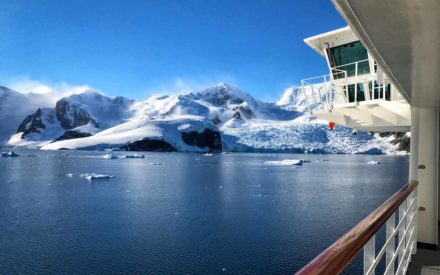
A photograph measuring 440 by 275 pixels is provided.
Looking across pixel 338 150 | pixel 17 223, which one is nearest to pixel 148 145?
pixel 338 150

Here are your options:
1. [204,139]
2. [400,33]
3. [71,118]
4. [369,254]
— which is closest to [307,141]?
[204,139]

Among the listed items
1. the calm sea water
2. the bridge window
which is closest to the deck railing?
the bridge window

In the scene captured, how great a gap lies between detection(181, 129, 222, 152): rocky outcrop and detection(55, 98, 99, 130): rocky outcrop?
2752 inches

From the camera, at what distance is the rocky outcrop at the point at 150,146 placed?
8950 cm

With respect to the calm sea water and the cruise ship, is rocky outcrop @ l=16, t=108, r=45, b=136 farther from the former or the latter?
the cruise ship

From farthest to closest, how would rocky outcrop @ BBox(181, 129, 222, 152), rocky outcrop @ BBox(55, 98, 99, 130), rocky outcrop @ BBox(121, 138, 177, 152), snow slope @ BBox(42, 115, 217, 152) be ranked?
rocky outcrop @ BBox(55, 98, 99, 130) → rocky outcrop @ BBox(181, 129, 222, 152) → snow slope @ BBox(42, 115, 217, 152) → rocky outcrop @ BBox(121, 138, 177, 152)

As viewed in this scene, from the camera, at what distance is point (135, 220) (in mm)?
15586

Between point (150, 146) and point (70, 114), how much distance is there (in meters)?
76.2

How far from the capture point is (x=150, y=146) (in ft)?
295

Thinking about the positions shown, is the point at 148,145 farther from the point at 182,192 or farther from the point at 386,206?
the point at 386,206

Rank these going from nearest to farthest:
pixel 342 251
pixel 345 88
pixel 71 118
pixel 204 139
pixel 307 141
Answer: pixel 342 251 < pixel 345 88 < pixel 307 141 < pixel 204 139 < pixel 71 118

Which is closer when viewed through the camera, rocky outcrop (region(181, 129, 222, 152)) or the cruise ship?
the cruise ship

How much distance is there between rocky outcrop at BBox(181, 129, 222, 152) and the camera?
3607 inches

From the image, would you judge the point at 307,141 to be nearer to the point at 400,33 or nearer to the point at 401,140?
the point at 401,140
